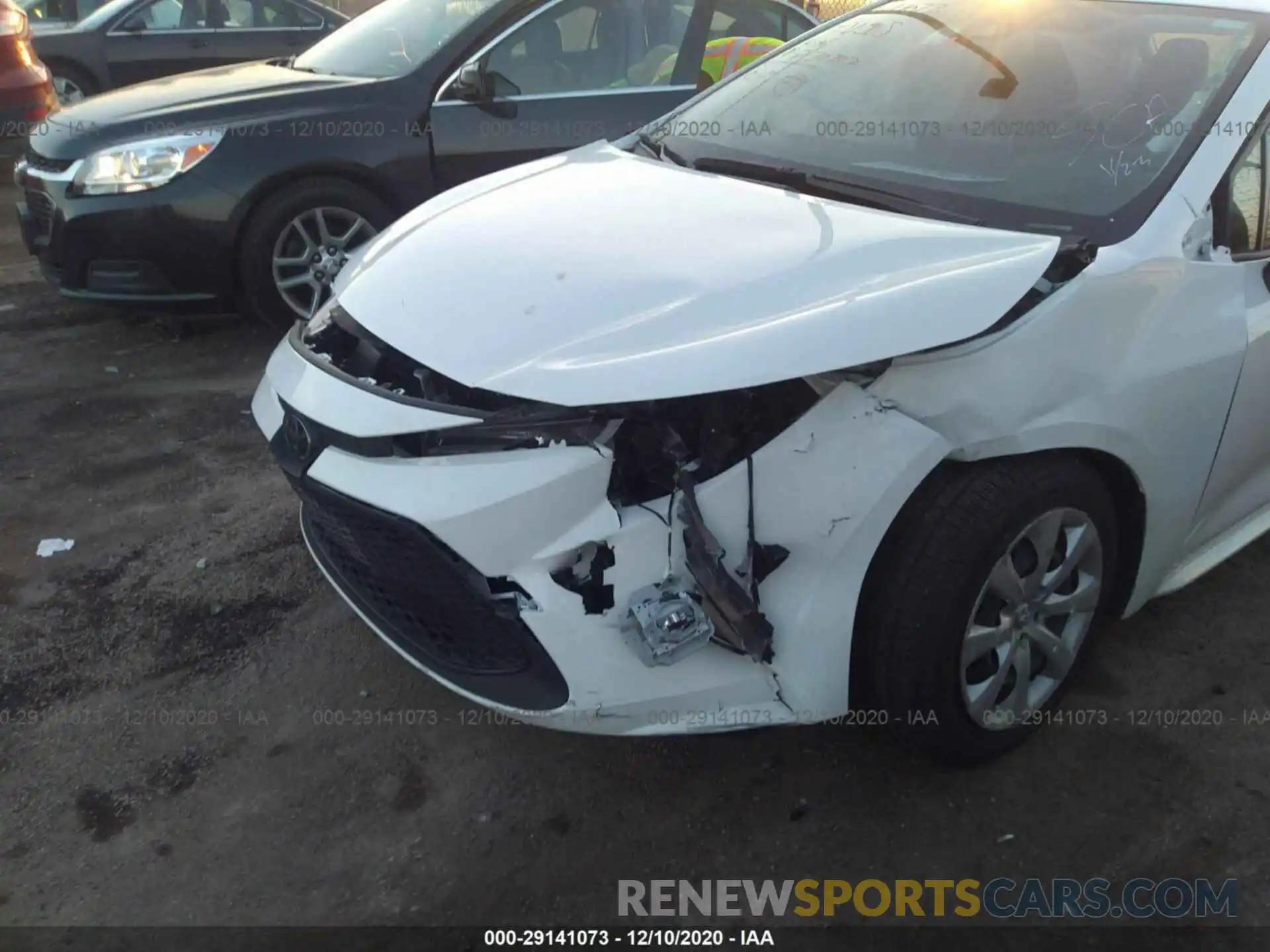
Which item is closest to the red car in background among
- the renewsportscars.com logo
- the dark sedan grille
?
the dark sedan grille

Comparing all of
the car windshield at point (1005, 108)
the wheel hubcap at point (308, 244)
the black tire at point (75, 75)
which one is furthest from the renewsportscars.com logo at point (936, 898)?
the black tire at point (75, 75)

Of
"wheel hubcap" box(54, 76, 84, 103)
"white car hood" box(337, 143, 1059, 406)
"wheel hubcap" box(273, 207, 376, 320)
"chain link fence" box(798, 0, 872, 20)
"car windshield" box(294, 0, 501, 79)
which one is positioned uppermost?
"car windshield" box(294, 0, 501, 79)

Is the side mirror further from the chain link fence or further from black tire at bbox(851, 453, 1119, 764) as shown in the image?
the chain link fence

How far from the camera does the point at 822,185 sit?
8.54ft

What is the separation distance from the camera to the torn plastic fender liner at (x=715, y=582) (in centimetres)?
191

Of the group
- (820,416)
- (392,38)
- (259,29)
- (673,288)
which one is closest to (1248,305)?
(820,416)

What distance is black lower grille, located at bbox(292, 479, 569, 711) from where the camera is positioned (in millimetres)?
1992

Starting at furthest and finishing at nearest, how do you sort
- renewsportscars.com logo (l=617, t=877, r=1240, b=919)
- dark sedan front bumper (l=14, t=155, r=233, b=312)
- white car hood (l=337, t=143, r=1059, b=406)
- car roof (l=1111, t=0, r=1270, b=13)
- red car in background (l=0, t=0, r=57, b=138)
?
red car in background (l=0, t=0, r=57, b=138)
dark sedan front bumper (l=14, t=155, r=233, b=312)
car roof (l=1111, t=0, r=1270, b=13)
renewsportscars.com logo (l=617, t=877, r=1240, b=919)
white car hood (l=337, t=143, r=1059, b=406)

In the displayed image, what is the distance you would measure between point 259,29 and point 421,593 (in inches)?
339

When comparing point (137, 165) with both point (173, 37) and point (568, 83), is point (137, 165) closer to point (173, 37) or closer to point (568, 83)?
point (568, 83)

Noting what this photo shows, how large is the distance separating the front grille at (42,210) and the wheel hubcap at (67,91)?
16.9 ft

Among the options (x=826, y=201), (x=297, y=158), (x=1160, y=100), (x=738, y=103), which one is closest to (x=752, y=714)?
(x=826, y=201)

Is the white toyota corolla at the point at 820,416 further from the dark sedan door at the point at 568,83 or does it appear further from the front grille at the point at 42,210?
the front grille at the point at 42,210

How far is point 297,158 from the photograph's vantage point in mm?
4629
